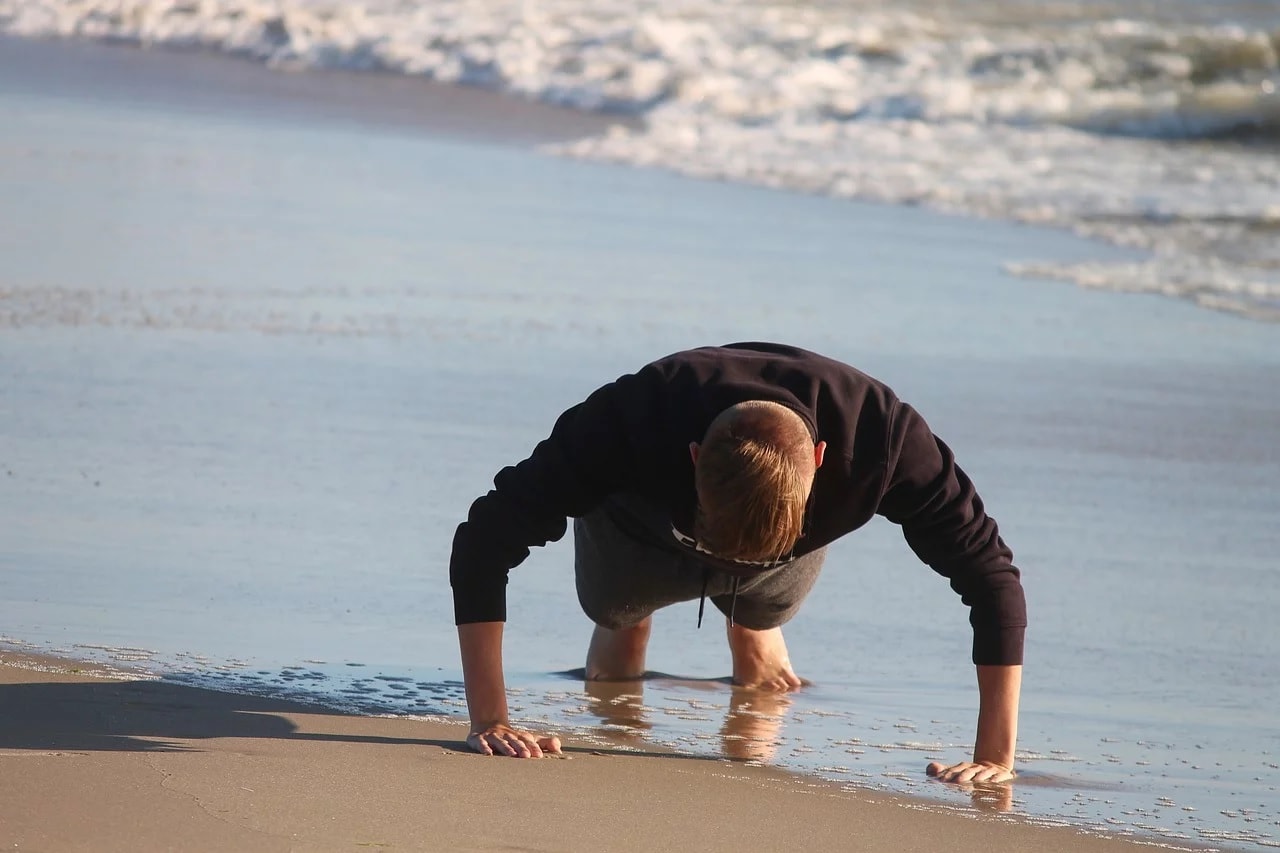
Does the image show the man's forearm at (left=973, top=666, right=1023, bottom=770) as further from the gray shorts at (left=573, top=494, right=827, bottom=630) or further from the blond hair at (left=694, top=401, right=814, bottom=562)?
the blond hair at (left=694, top=401, right=814, bottom=562)

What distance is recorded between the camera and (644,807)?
8.87 ft

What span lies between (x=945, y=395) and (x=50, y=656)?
130 inches

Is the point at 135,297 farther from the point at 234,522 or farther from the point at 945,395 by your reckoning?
the point at 945,395

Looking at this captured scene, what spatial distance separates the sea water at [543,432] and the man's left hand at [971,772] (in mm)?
39

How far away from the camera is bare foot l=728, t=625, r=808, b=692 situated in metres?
3.49

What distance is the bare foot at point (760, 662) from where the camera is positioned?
3486 millimetres

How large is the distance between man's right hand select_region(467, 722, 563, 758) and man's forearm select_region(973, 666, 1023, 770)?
0.72 meters

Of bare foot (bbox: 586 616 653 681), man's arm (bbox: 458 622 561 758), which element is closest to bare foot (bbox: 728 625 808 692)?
bare foot (bbox: 586 616 653 681)

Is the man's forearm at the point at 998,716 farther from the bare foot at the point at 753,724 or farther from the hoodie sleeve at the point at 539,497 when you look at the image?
the hoodie sleeve at the point at 539,497

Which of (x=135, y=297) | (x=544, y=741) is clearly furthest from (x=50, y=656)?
(x=135, y=297)

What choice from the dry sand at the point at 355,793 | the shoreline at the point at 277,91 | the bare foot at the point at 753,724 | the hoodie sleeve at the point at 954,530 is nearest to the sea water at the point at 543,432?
the bare foot at the point at 753,724

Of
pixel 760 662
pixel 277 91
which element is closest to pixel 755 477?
pixel 760 662

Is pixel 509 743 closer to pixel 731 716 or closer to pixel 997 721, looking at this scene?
pixel 731 716

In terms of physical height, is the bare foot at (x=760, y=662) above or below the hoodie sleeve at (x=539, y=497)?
below
